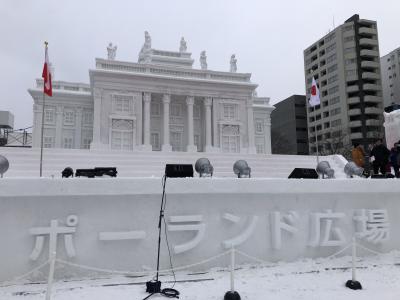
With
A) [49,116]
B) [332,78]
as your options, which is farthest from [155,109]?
[332,78]

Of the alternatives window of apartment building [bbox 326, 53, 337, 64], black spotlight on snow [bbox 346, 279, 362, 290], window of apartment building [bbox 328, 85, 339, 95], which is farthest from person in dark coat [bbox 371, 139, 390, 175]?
window of apartment building [bbox 326, 53, 337, 64]

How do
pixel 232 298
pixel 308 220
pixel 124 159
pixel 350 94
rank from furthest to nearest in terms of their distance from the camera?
1. pixel 350 94
2. pixel 124 159
3. pixel 308 220
4. pixel 232 298

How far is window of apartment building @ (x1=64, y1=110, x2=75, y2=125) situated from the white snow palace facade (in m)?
0.10

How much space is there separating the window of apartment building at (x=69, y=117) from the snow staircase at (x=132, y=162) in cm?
2264

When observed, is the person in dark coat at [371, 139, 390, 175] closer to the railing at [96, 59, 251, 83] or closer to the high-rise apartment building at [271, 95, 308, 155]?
the railing at [96, 59, 251, 83]

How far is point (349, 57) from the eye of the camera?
64375mm

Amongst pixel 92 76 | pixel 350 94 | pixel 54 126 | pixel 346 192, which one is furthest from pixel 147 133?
pixel 350 94

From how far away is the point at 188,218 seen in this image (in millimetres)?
6777

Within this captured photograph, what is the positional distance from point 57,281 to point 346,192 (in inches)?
255

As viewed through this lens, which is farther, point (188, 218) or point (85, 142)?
point (85, 142)

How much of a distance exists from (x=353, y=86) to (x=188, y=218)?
6552 centimetres

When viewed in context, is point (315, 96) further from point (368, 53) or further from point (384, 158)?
point (368, 53)

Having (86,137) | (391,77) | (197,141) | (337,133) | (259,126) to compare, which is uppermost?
(391,77)

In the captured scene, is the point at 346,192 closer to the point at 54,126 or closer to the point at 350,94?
the point at 54,126
